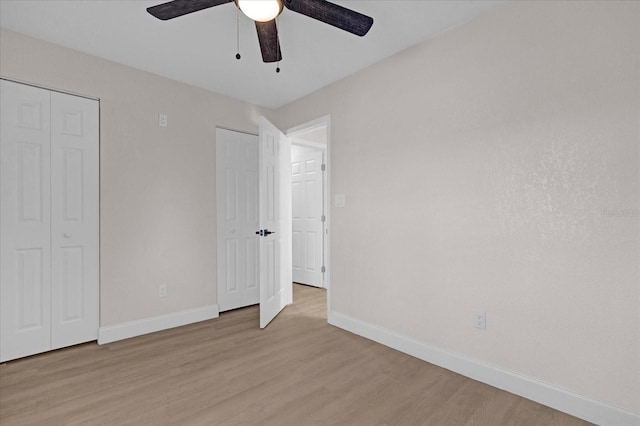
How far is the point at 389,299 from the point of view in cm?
278

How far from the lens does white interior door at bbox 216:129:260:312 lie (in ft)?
12.0

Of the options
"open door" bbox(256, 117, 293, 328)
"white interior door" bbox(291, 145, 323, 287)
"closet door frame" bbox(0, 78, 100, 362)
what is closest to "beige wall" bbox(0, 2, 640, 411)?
"closet door frame" bbox(0, 78, 100, 362)

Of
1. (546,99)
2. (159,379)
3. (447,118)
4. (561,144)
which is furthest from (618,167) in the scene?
(159,379)

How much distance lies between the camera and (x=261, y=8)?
1523 millimetres

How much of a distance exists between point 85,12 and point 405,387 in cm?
334

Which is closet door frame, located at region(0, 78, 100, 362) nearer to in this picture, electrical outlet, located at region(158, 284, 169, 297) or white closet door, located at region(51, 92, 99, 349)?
white closet door, located at region(51, 92, 99, 349)

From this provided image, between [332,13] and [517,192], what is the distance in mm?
1560

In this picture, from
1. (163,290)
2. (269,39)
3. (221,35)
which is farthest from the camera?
(163,290)

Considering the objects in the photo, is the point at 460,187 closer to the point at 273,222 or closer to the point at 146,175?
the point at 273,222

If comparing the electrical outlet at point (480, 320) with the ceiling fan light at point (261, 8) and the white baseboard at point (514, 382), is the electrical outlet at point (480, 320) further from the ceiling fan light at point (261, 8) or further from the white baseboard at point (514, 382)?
the ceiling fan light at point (261, 8)

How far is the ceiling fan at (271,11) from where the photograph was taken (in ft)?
5.04

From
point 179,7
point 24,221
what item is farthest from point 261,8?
point 24,221

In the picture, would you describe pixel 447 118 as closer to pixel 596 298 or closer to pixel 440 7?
pixel 440 7

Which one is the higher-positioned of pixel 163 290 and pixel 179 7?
pixel 179 7
